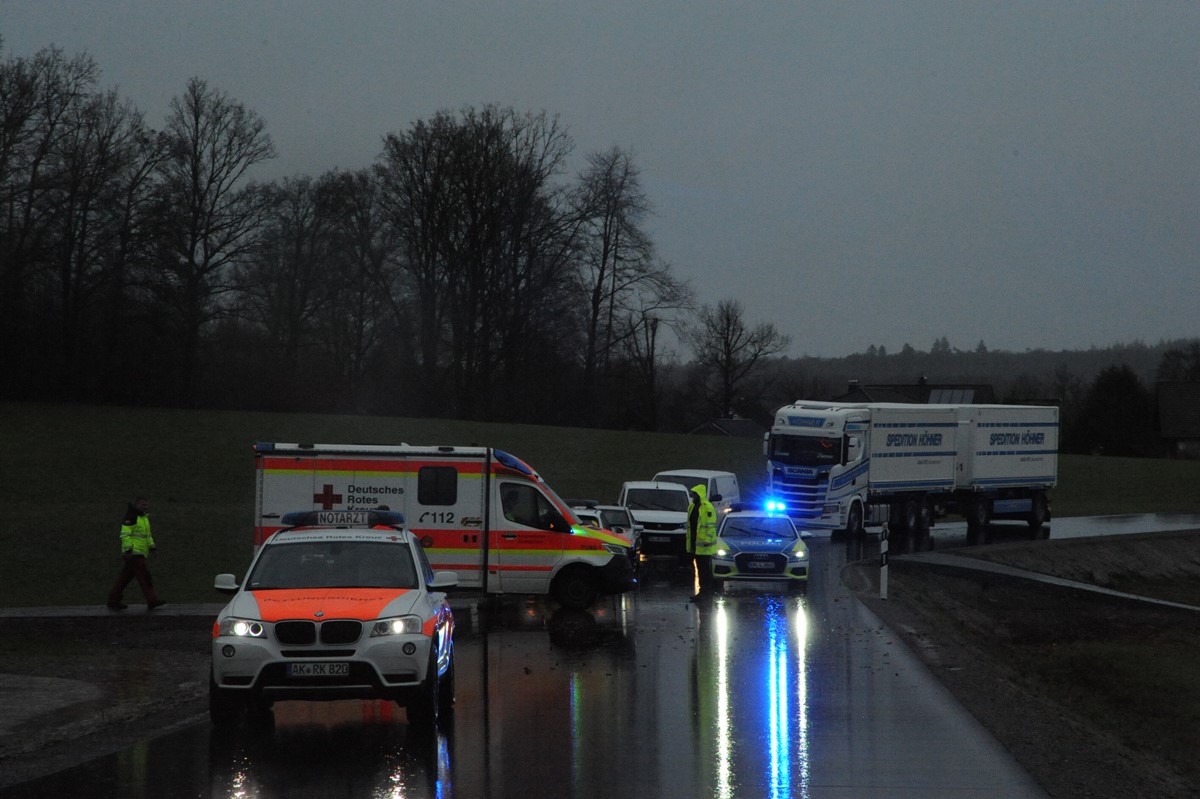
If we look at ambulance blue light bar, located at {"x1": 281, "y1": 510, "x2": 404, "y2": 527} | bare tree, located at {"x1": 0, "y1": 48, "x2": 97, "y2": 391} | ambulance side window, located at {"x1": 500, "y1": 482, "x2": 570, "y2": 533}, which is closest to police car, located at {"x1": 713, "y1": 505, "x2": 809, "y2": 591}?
ambulance side window, located at {"x1": 500, "y1": 482, "x2": 570, "y2": 533}

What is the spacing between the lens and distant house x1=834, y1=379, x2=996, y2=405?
10381 cm

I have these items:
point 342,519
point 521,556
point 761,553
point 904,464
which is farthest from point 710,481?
point 342,519

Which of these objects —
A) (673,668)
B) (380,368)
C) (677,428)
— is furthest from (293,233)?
(673,668)

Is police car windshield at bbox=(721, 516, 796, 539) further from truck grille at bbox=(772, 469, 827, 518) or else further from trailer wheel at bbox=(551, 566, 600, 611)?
truck grille at bbox=(772, 469, 827, 518)

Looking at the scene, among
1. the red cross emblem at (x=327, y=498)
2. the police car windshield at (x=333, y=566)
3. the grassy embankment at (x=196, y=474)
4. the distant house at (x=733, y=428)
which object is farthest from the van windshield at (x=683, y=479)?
the distant house at (x=733, y=428)

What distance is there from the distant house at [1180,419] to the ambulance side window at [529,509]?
83.1m

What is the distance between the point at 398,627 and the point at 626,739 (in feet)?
6.70

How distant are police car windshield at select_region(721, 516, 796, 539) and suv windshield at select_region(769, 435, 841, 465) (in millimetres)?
11449

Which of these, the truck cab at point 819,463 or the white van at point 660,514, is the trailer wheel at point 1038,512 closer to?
the truck cab at point 819,463

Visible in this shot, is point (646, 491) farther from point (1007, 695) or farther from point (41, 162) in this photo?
point (41, 162)

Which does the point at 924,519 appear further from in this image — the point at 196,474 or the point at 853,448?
the point at 196,474

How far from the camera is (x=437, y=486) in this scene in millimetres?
20375

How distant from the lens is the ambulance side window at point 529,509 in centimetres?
2022

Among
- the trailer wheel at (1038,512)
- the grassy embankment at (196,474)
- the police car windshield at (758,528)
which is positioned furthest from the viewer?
the trailer wheel at (1038,512)
